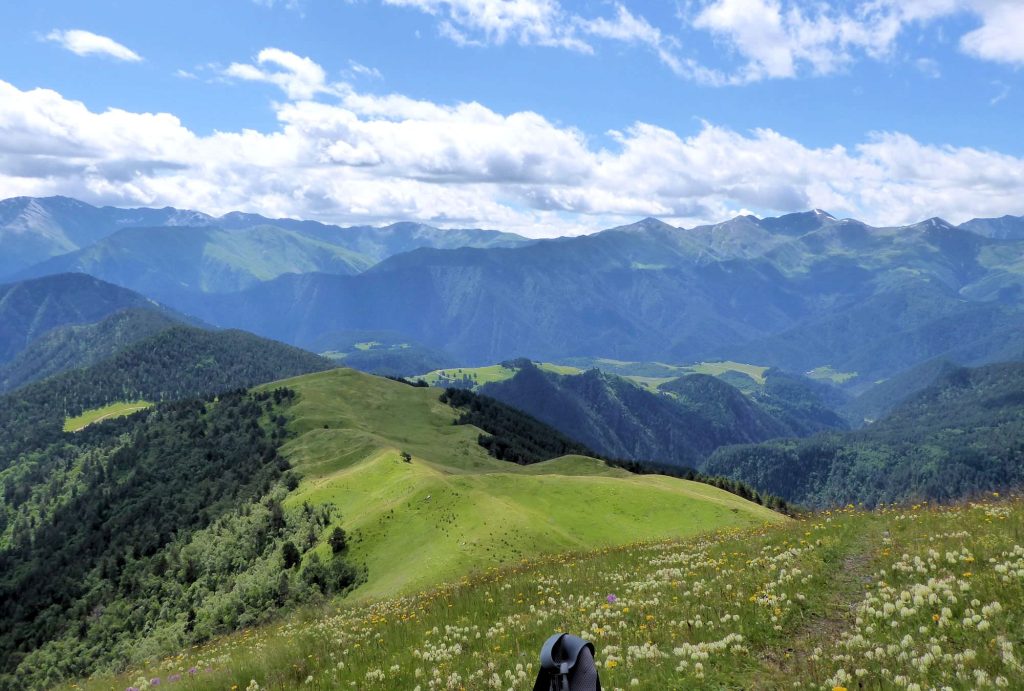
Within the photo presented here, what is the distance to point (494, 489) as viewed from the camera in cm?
7412

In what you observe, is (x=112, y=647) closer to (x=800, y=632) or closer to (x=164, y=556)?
(x=164, y=556)

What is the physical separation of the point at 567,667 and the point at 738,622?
429 inches

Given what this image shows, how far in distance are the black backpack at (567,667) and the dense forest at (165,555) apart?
184 ft

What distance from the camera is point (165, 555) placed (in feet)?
355

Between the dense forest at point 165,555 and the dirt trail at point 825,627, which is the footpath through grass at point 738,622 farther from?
the dense forest at point 165,555

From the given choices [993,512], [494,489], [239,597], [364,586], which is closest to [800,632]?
[993,512]

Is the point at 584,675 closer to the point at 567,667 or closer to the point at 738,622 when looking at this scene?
the point at 567,667

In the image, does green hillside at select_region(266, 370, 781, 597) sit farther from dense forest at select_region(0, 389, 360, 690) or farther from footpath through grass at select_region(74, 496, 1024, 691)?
footpath through grass at select_region(74, 496, 1024, 691)

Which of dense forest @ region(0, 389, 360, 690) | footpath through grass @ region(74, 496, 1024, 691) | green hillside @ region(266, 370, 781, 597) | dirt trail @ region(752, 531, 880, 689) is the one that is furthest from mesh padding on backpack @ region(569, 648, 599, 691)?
dense forest @ region(0, 389, 360, 690)

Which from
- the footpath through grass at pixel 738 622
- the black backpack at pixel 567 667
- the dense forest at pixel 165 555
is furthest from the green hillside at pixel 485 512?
the black backpack at pixel 567 667

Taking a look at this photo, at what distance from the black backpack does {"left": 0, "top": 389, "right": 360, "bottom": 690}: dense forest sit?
2208 inches

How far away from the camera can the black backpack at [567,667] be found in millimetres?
5266

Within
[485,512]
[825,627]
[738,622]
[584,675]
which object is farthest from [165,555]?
[584,675]

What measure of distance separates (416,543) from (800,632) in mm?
48605
